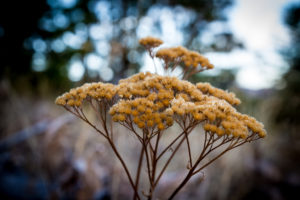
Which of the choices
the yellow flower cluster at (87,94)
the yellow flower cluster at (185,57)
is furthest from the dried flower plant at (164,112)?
the yellow flower cluster at (185,57)

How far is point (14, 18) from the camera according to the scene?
714cm

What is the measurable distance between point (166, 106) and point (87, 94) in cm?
54

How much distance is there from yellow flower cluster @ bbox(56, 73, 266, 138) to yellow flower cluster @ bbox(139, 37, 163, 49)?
431 millimetres

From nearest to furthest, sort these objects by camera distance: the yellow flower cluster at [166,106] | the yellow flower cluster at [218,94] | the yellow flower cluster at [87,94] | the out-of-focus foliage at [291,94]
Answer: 1. the yellow flower cluster at [166,106]
2. the yellow flower cluster at [87,94]
3. the yellow flower cluster at [218,94]
4. the out-of-focus foliage at [291,94]

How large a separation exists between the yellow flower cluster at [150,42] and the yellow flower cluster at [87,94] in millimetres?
589

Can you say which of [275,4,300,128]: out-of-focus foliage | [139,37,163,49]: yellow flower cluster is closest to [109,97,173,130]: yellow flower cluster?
[139,37,163,49]: yellow flower cluster

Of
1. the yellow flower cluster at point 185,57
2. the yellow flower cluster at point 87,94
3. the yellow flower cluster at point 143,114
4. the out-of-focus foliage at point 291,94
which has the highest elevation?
the out-of-focus foliage at point 291,94

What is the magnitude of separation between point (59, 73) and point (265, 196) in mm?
7562

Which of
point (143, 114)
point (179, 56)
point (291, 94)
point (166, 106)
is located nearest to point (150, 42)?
point (179, 56)

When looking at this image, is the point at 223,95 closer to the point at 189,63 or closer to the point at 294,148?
the point at 189,63

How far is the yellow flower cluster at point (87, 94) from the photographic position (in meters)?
1.31

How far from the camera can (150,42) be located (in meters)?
1.78

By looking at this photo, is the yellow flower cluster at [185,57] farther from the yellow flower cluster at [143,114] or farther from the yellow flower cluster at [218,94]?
the yellow flower cluster at [143,114]

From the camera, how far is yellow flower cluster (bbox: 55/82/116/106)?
1.31 metres
